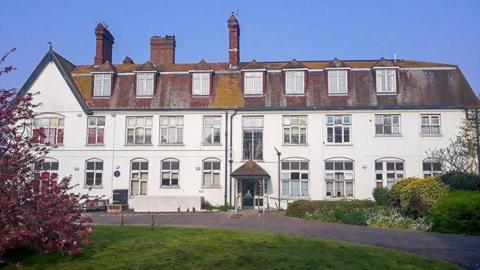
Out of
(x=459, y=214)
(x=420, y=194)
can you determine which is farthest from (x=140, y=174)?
(x=459, y=214)

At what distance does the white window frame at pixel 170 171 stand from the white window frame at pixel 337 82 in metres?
11.1

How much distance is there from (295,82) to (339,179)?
6958 millimetres

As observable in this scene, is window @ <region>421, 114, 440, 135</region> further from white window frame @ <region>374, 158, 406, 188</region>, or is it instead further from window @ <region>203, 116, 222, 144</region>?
window @ <region>203, 116, 222, 144</region>

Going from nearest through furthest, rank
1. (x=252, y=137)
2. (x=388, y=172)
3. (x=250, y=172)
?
1. (x=250, y=172)
2. (x=388, y=172)
3. (x=252, y=137)

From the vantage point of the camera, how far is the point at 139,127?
31.5 meters

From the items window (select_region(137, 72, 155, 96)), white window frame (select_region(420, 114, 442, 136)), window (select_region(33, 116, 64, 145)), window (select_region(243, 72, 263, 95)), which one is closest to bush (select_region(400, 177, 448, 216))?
white window frame (select_region(420, 114, 442, 136))

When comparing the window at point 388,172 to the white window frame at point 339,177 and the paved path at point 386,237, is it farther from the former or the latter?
the paved path at point 386,237

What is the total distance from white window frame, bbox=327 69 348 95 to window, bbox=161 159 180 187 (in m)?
11.1

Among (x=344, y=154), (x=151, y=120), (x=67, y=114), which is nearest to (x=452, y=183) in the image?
(x=344, y=154)

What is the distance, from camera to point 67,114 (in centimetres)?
3170

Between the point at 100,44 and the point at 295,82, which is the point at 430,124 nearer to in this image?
the point at 295,82

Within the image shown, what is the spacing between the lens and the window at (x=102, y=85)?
1283 inches

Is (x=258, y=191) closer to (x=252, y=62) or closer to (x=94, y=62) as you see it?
(x=252, y=62)

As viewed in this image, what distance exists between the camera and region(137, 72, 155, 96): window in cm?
3233
